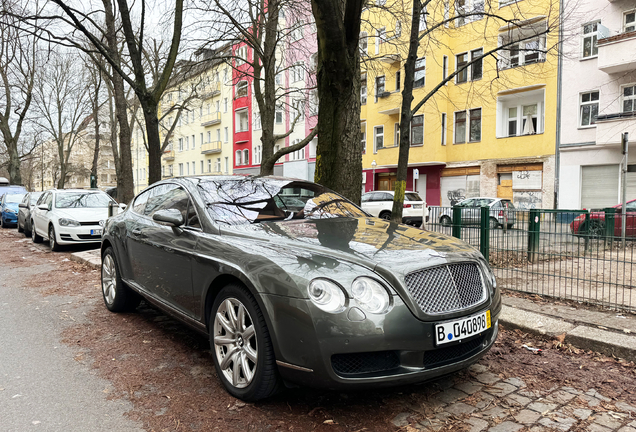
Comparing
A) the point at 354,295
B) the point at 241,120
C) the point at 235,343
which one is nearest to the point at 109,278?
the point at 235,343

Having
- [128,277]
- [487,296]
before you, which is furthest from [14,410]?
[487,296]

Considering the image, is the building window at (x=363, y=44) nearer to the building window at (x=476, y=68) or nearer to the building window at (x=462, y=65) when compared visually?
the building window at (x=476, y=68)

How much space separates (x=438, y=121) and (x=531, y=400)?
26.7 metres

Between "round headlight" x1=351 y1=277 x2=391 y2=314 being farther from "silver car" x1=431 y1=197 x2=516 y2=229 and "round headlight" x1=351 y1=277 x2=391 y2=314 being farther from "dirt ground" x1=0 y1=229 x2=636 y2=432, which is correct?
"silver car" x1=431 y1=197 x2=516 y2=229

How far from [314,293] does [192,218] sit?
5.50 ft

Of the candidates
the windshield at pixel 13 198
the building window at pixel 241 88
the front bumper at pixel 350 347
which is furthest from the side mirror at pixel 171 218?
the windshield at pixel 13 198

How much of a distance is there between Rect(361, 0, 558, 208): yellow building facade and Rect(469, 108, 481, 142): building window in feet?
0.19

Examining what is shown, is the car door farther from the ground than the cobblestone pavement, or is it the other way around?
the car door

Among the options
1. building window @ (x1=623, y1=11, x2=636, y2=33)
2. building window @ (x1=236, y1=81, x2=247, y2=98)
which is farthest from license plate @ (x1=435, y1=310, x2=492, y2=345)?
building window @ (x1=623, y1=11, x2=636, y2=33)

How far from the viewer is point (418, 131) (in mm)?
29375

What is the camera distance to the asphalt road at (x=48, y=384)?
296 cm

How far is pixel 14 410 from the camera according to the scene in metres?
3.12

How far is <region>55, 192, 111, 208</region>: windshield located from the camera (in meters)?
12.2

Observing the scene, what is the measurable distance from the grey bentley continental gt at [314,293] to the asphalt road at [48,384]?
0.77 metres
